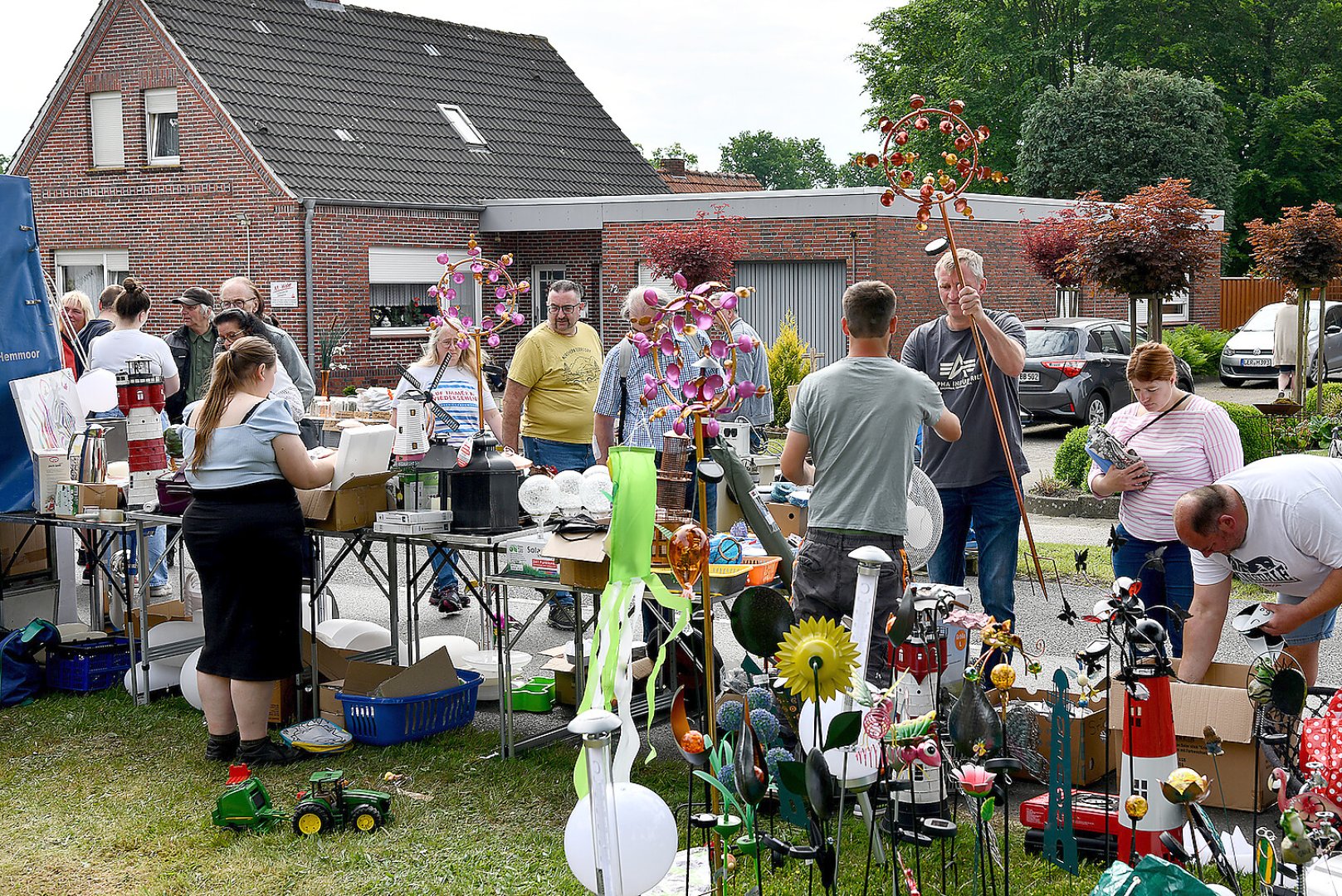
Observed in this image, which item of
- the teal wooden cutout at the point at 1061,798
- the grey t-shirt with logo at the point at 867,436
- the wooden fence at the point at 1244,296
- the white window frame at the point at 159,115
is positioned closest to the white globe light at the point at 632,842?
the teal wooden cutout at the point at 1061,798

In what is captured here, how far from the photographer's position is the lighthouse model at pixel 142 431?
5.93 meters

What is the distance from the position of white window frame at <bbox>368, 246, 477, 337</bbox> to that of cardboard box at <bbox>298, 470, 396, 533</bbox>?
15482mm

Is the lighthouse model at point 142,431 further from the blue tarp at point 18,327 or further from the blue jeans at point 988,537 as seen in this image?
the blue jeans at point 988,537

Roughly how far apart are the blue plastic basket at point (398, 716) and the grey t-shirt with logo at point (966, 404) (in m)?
2.15

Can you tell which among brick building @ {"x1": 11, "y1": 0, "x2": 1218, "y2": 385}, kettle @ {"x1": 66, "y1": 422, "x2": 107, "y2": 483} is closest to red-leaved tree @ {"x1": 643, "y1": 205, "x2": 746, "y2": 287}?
brick building @ {"x1": 11, "y1": 0, "x2": 1218, "y2": 385}

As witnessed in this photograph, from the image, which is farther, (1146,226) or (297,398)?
(1146,226)

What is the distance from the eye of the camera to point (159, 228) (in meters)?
21.7

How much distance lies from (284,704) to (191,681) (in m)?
0.42

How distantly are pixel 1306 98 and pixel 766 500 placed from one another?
30.9 meters

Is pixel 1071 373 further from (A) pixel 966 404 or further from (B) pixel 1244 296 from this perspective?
(B) pixel 1244 296

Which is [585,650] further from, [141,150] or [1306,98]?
[1306,98]

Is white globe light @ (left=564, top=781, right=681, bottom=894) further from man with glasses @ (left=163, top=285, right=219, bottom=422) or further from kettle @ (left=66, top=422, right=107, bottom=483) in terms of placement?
man with glasses @ (left=163, top=285, right=219, bottom=422)

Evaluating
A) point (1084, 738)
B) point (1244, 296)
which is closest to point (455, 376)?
point (1084, 738)

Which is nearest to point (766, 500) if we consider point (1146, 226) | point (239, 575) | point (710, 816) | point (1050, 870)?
point (239, 575)
